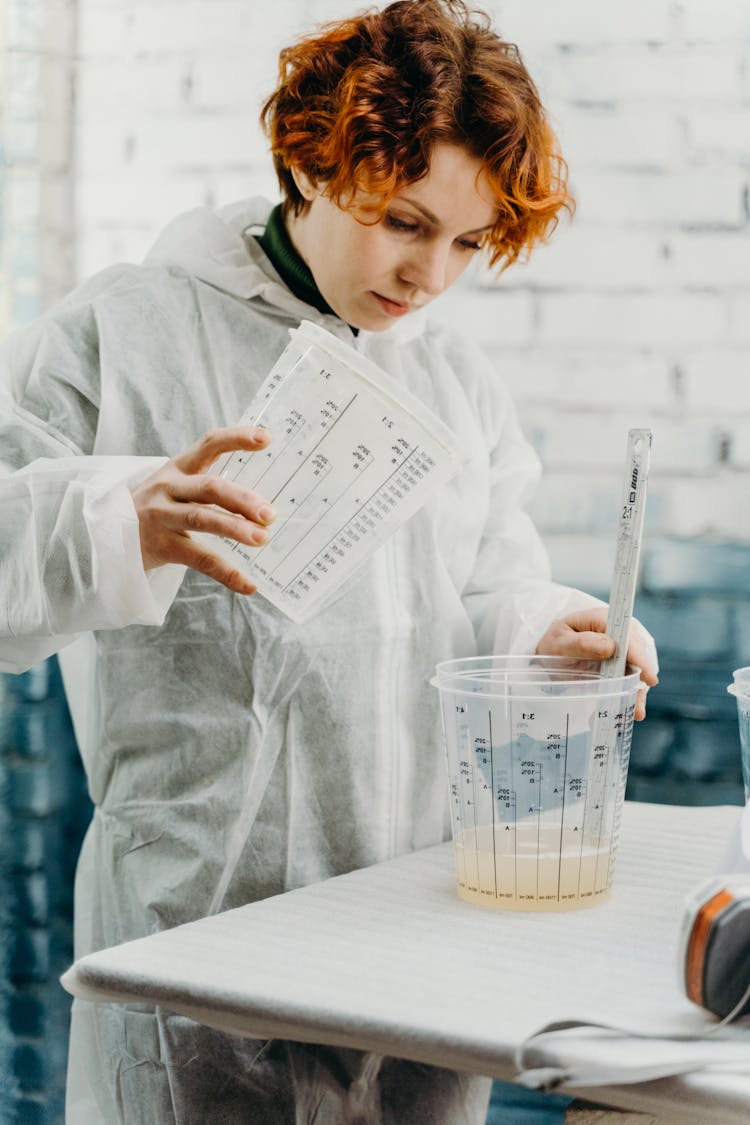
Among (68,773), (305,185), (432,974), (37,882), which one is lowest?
(37,882)

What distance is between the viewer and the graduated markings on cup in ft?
2.87

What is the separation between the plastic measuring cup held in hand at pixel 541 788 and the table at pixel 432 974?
2 centimetres

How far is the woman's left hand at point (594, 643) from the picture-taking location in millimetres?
982

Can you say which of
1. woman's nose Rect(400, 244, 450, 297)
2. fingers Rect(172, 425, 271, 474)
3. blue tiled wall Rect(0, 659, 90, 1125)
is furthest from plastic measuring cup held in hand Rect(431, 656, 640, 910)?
blue tiled wall Rect(0, 659, 90, 1125)

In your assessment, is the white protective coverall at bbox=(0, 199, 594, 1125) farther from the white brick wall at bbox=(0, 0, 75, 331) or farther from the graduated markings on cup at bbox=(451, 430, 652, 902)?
the white brick wall at bbox=(0, 0, 75, 331)

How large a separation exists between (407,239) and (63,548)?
0.41 meters

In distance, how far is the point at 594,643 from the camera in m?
0.98

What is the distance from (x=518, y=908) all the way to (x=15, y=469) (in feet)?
1.69

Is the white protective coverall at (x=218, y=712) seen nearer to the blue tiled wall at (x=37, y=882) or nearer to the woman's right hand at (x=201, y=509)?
the woman's right hand at (x=201, y=509)

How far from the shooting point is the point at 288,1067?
107 centimetres

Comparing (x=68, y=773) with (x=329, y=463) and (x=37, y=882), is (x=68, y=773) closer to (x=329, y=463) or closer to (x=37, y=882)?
(x=37, y=882)

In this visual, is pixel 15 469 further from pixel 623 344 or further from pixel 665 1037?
pixel 623 344

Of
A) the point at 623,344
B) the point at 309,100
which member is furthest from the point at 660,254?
the point at 309,100

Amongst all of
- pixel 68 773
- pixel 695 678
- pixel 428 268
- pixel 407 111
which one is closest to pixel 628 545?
pixel 428 268
